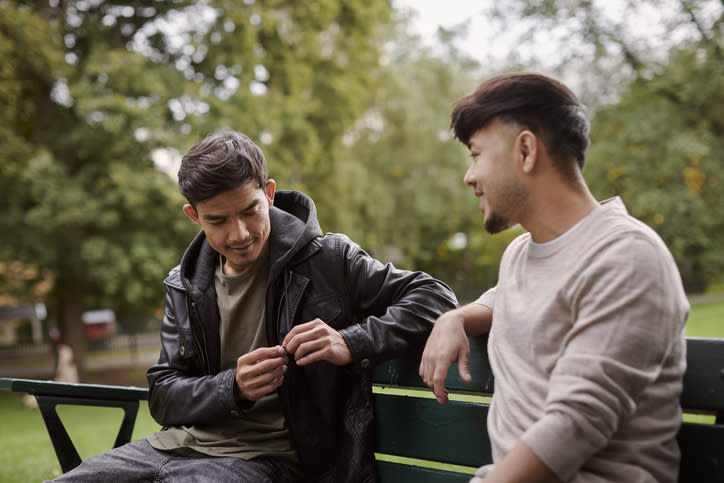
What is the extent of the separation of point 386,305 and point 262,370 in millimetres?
571

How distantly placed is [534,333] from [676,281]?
1.19 feet

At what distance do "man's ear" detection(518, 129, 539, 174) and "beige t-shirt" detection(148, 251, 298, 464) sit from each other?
1267mm

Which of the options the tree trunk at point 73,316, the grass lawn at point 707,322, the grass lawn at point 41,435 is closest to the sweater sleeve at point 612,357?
the grass lawn at point 41,435

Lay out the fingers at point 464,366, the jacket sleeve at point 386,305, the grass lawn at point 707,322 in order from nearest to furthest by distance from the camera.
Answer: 1. the fingers at point 464,366
2. the jacket sleeve at point 386,305
3. the grass lawn at point 707,322

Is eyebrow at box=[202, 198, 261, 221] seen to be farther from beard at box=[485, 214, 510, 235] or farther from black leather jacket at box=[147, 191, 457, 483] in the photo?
beard at box=[485, 214, 510, 235]

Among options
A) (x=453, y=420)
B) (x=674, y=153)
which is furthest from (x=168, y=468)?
(x=674, y=153)

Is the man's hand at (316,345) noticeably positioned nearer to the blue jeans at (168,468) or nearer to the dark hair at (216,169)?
the blue jeans at (168,468)

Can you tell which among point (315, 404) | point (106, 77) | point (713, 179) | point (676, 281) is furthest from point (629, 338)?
point (713, 179)

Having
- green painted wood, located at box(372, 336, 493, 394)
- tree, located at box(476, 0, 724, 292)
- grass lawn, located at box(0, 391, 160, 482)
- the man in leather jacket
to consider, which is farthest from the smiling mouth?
tree, located at box(476, 0, 724, 292)

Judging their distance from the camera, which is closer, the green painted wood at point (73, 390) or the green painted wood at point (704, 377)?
the green painted wood at point (704, 377)

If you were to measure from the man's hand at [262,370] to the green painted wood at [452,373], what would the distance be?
455 millimetres

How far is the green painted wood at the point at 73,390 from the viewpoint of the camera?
281 cm

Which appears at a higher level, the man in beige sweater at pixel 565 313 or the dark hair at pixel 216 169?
the dark hair at pixel 216 169

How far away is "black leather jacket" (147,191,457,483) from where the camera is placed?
7.61 ft
